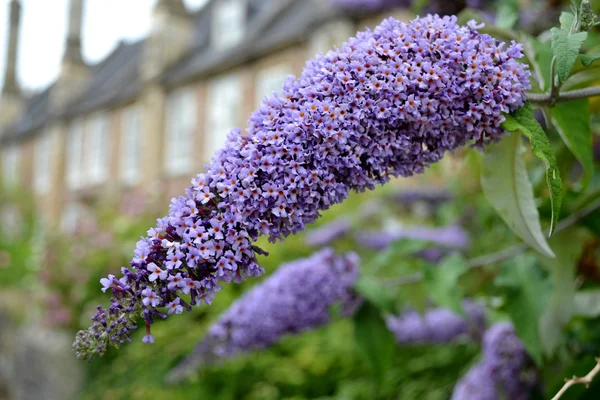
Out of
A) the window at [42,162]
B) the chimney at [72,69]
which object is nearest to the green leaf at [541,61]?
the chimney at [72,69]

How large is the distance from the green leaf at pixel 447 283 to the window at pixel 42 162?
2647 cm

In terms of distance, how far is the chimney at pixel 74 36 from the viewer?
26562 mm

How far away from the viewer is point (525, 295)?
176 centimetres

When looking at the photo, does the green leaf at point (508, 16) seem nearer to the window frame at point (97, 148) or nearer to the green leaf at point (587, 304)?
the green leaf at point (587, 304)

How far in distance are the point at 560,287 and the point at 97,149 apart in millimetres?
22755

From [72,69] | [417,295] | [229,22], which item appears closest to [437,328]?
[417,295]

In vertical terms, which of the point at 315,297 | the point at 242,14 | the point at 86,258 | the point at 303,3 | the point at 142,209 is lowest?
the point at 315,297

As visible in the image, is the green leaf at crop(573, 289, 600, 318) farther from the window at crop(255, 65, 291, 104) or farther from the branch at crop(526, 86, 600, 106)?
the window at crop(255, 65, 291, 104)

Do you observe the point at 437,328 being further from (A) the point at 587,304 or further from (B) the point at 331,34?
(B) the point at 331,34

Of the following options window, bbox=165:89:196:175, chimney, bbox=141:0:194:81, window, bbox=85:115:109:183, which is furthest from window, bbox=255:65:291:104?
window, bbox=85:115:109:183

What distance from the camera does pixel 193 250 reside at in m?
0.94

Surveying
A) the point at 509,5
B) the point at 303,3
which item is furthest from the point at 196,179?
the point at 303,3

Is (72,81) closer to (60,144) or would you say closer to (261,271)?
(60,144)

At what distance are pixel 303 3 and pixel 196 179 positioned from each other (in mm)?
14858
